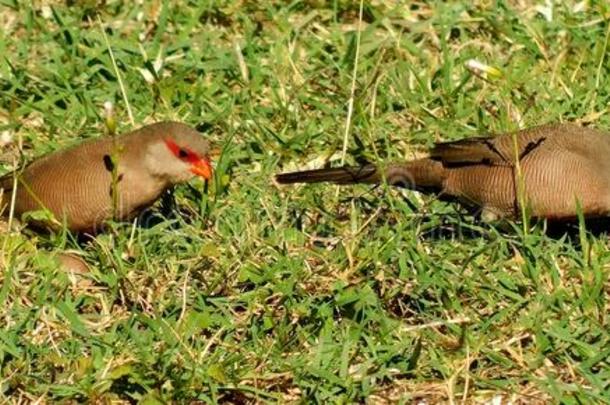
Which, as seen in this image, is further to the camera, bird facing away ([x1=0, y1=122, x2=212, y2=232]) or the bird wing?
the bird wing

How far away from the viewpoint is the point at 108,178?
6477 millimetres

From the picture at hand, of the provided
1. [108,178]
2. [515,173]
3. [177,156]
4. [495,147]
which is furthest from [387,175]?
[108,178]

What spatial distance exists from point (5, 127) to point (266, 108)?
4.10 ft

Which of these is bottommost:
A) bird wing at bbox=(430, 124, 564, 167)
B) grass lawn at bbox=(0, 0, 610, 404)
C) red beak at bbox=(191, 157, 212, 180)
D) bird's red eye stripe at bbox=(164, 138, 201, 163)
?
grass lawn at bbox=(0, 0, 610, 404)

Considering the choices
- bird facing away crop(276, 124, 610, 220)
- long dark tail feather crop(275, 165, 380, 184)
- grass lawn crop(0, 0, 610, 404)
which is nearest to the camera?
grass lawn crop(0, 0, 610, 404)

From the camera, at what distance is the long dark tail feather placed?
679 centimetres

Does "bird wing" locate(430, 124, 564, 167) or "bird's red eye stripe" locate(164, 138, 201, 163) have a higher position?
"bird's red eye stripe" locate(164, 138, 201, 163)

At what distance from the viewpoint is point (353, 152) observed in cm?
725

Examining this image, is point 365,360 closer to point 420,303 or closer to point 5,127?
point 420,303

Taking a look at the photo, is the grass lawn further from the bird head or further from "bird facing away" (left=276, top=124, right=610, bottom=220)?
the bird head

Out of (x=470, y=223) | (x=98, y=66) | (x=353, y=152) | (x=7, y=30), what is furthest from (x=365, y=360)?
(x=7, y=30)

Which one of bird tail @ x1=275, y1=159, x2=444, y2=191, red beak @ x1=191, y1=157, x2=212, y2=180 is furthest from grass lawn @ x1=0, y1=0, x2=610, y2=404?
red beak @ x1=191, y1=157, x2=212, y2=180

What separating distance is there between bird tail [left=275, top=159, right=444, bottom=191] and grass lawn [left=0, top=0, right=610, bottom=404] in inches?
2.8

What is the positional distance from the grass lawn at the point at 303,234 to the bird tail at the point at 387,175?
7cm
